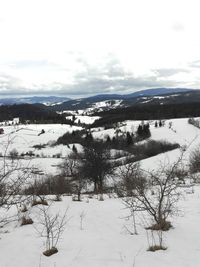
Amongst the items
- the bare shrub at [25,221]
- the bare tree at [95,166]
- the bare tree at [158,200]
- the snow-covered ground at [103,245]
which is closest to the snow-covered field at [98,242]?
the snow-covered ground at [103,245]

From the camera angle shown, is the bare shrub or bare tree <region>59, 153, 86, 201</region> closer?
the bare shrub

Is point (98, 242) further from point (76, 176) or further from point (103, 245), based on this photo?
point (76, 176)

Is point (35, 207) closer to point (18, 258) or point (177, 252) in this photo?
point (18, 258)

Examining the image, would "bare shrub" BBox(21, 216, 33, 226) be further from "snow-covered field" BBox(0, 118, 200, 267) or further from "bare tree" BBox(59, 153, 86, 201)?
"bare tree" BBox(59, 153, 86, 201)

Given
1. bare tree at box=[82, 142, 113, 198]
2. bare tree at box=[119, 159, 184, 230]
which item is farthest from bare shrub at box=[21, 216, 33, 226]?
bare tree at box=[82, 142, 113, 198]

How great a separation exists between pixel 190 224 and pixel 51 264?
3.32 m

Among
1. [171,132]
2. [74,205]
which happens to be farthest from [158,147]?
[74,205]

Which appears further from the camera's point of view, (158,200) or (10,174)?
(158,200)

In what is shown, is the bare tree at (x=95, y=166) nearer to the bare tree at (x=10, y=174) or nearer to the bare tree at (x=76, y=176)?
the bare tree at (x=76, y=176)

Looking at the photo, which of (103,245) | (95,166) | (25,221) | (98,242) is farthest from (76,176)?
(103,245)

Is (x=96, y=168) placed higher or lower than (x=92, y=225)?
lower

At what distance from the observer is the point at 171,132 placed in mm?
168000

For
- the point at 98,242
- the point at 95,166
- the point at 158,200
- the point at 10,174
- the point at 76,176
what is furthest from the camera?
the point at 95,166

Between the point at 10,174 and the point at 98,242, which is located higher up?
the point at 10,174
